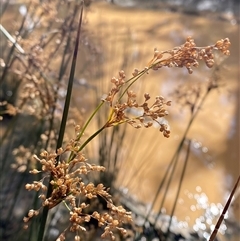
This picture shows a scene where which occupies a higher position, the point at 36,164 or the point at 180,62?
the point at 180,62

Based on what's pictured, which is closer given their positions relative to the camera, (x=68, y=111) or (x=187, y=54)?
(x=187, y=54)

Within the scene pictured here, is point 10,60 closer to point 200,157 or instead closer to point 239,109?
point 200,157

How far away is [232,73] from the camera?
2.88m

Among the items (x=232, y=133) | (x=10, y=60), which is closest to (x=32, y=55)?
(x=10, y=60)

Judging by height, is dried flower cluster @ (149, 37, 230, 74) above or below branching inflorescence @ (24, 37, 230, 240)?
above

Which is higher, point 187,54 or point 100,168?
point 187,54

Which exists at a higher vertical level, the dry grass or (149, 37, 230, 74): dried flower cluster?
(149, 37, 230, 74): dried flower cluster

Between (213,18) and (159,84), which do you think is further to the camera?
(213,18)

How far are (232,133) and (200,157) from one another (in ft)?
0.97

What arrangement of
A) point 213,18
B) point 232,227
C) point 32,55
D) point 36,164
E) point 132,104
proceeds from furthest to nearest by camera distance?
1. point 213,18
2. point 232,227
3. point 36,164
4. point 32,55
5. point 132,104

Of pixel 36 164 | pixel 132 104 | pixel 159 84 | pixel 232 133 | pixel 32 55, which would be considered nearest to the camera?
pixel 132 104

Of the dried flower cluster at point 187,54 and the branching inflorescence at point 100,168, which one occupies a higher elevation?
the dried flower cluster at point 187,54

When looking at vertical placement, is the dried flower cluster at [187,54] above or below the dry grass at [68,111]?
above

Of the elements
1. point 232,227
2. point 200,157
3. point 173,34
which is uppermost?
point 173,34
